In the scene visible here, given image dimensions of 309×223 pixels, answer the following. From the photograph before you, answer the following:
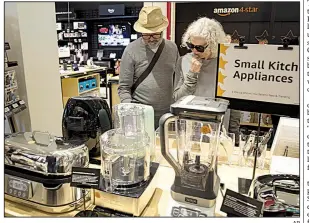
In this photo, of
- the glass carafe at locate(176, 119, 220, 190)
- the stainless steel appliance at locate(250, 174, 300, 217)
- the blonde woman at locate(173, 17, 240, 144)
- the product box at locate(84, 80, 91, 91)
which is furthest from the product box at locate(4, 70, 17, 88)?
the product box at locate(84, 80, 91, 91)

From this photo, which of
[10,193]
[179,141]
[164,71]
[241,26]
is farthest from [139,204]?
[241,26]

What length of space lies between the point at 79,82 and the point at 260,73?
3.39 meters

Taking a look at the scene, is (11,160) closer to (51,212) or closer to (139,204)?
(51,212)

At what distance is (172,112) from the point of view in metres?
0.70

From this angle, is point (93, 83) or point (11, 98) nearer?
point (11, 98)

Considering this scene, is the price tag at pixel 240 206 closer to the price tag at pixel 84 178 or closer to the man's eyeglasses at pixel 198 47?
the price tag at pixel 84 178

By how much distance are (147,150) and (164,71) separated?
860 millimetres

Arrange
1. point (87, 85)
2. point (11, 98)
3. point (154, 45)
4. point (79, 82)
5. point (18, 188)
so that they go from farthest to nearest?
1. point (87, 85)
2. point (79, 82)
3. point (154, 45)
4. point (11, 98)
5. point (18, 188)

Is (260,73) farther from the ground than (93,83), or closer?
farther from the ground

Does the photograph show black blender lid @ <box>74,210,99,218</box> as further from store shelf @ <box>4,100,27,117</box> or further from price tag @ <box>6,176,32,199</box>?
store shelf @ <box>4,100,27,117</box>

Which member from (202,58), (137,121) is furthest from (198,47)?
(137,121)

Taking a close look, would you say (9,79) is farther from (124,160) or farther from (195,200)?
(195,200)

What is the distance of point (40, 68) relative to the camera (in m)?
1.60

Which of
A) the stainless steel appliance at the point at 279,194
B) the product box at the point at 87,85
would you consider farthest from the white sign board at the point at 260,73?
the product box at the point at 87,85
